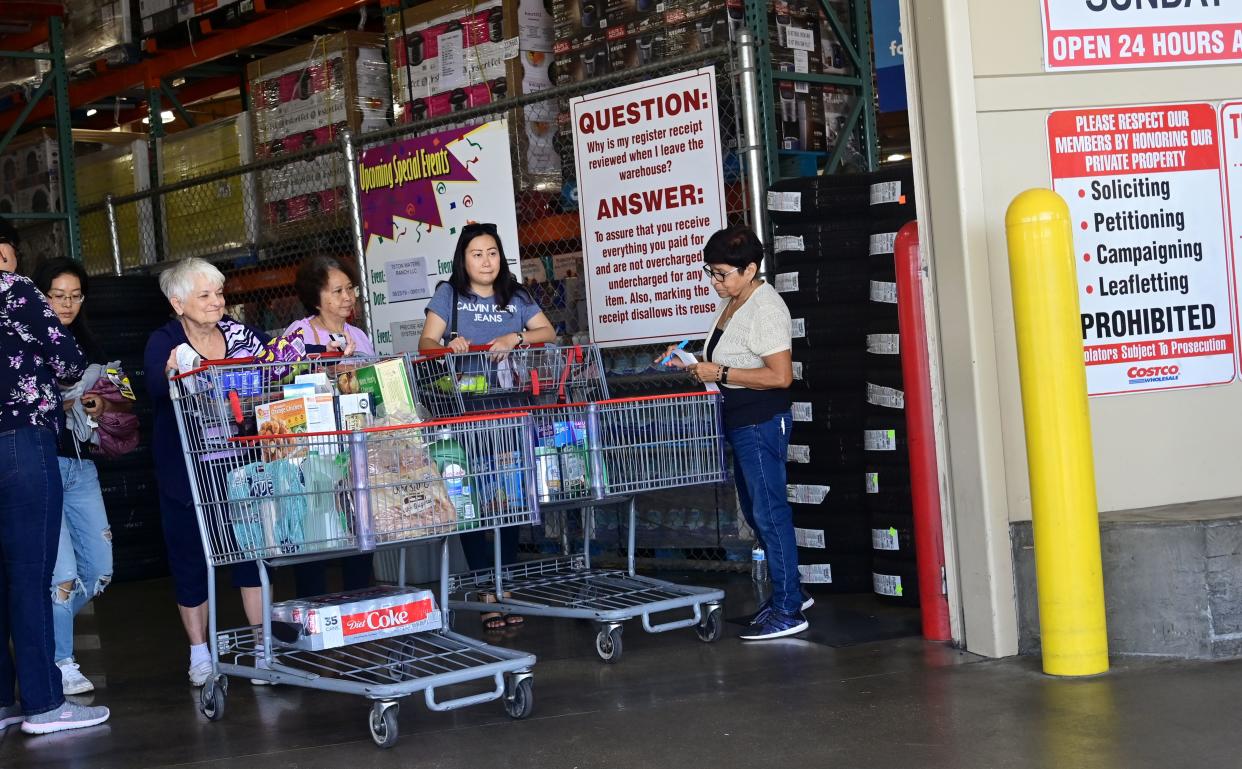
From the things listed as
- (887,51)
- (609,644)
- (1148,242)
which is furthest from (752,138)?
(609,644)

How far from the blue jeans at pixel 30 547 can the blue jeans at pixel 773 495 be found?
272 cm

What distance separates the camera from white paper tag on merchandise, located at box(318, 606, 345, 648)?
477 centimetres

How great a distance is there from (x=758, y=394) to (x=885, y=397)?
30.5 inches

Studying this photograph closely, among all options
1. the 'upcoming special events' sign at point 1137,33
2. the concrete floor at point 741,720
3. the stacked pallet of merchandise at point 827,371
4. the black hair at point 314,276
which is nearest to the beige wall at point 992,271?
the 'upcoming special events' sign at point 1137,33

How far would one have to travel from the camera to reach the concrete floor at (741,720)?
3902 millimetres

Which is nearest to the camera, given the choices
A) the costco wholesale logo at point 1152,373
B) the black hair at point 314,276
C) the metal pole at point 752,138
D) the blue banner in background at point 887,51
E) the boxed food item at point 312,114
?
the costco wholesale logo at point 1152,373

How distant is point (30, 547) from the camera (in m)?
4.80

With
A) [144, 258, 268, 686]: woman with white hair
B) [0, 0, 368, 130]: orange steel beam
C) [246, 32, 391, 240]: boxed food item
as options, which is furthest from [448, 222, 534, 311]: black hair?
[0, 0, 368, 130]: orange steel beam

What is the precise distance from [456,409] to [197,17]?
209 inches

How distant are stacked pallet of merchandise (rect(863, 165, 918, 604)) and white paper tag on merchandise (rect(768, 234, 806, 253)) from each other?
40 cm

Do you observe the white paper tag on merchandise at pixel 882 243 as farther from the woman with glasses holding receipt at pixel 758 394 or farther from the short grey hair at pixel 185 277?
the short grey hair at pixel 185 277

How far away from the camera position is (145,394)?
9.28m

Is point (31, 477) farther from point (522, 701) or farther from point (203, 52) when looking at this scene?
point (203, 52)

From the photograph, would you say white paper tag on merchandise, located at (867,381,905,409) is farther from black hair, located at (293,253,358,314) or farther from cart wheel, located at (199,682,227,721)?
cart wheel, located at (199,682,227,721)
